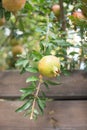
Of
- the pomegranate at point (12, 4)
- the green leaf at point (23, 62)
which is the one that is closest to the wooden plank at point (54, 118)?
the green leaf at point (23, 62)

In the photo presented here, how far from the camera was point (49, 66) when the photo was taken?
3.60 feet

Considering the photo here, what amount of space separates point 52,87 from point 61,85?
33mm

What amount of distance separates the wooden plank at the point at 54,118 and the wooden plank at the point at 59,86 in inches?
1.1

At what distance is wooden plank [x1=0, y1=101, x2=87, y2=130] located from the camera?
51.5 inches

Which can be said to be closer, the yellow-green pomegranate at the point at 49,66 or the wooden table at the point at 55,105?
the yellow-green pomegranate at the point at 49,66

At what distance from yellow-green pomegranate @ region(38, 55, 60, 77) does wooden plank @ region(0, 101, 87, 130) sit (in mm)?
236

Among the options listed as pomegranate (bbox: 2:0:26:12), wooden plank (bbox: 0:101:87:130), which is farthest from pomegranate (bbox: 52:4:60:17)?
wooden plank (bbox: 0:101:87:130)

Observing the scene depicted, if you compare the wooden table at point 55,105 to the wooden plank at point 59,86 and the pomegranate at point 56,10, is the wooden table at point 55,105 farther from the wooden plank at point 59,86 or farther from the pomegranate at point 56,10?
the pomegranate at point 56,10

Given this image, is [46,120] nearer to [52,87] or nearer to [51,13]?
[52,87]

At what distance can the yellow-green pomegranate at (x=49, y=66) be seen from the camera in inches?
43.3

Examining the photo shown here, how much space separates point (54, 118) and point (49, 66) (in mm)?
284

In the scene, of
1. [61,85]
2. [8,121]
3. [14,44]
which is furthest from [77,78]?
[14,44]

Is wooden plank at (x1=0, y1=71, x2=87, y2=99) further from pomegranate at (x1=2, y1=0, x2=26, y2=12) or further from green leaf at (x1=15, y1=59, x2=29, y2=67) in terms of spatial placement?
pomegranate at (x1=2, y1=0, x2=26, y2=12)

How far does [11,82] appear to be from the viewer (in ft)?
4.39
